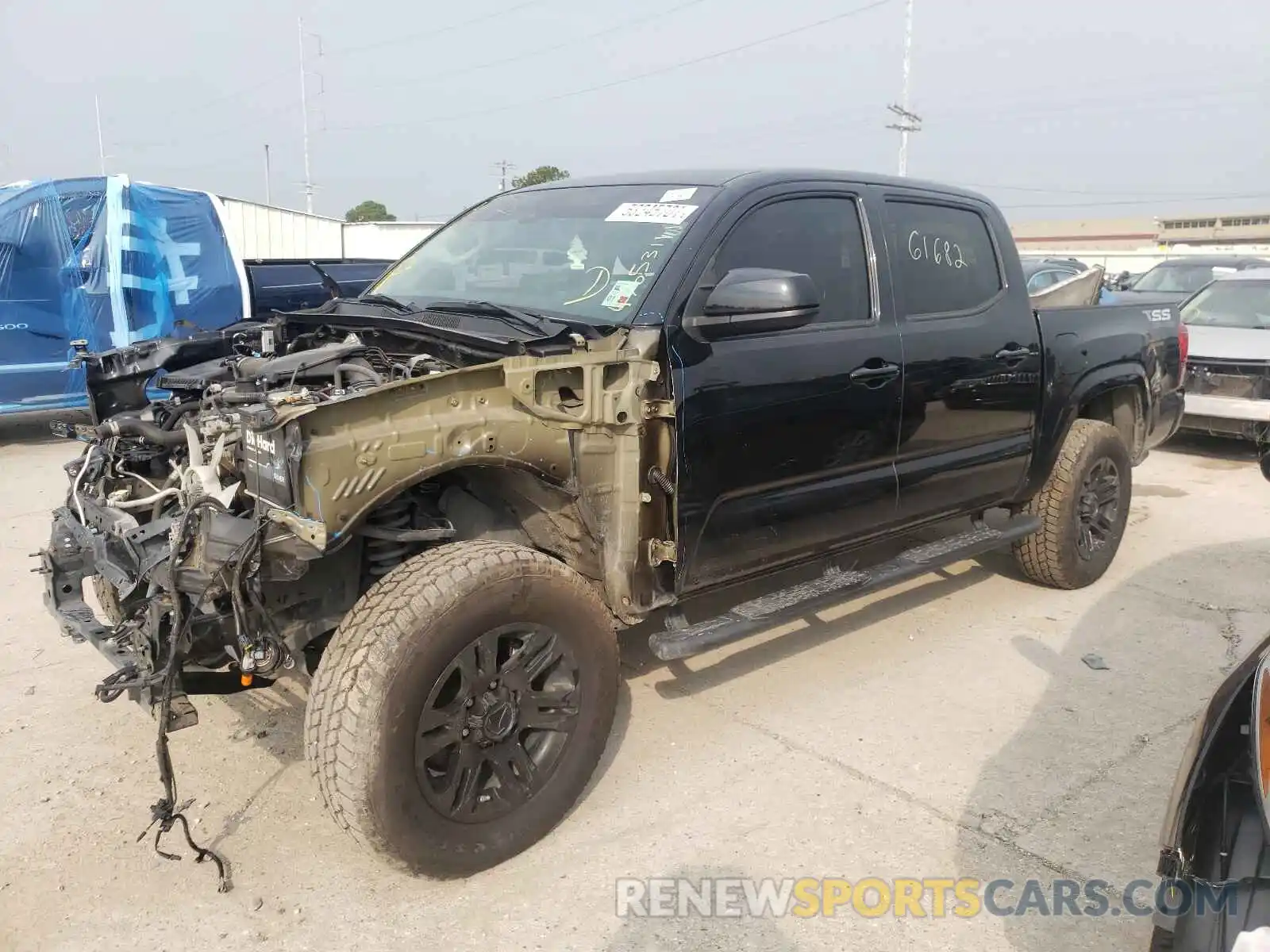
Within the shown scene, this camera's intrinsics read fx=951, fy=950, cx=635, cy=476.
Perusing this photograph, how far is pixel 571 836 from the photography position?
9.81ft

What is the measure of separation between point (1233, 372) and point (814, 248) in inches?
272

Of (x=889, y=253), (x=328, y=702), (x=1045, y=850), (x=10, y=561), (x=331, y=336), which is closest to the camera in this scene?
(x=328, y=702)

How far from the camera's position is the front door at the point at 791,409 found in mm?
3164

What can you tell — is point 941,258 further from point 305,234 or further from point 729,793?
point 305,234

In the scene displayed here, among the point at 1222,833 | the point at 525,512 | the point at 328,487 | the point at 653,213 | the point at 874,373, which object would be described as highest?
the point at 653,213

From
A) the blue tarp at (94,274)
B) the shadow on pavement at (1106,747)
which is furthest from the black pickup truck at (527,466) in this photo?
the blue tarp at (94,274)

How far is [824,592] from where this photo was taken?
3.70 m

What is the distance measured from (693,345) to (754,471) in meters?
0.51

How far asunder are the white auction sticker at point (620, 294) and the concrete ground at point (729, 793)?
63.4 inches

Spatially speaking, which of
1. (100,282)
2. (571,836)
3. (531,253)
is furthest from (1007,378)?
(100,282)

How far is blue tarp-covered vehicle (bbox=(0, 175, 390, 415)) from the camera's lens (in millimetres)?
8672

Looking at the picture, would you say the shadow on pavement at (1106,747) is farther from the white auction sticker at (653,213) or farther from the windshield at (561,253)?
the white auction sticker at (653,213)

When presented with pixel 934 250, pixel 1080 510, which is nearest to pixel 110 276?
A: pixel 934 250

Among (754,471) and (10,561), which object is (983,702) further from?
(10,561)
